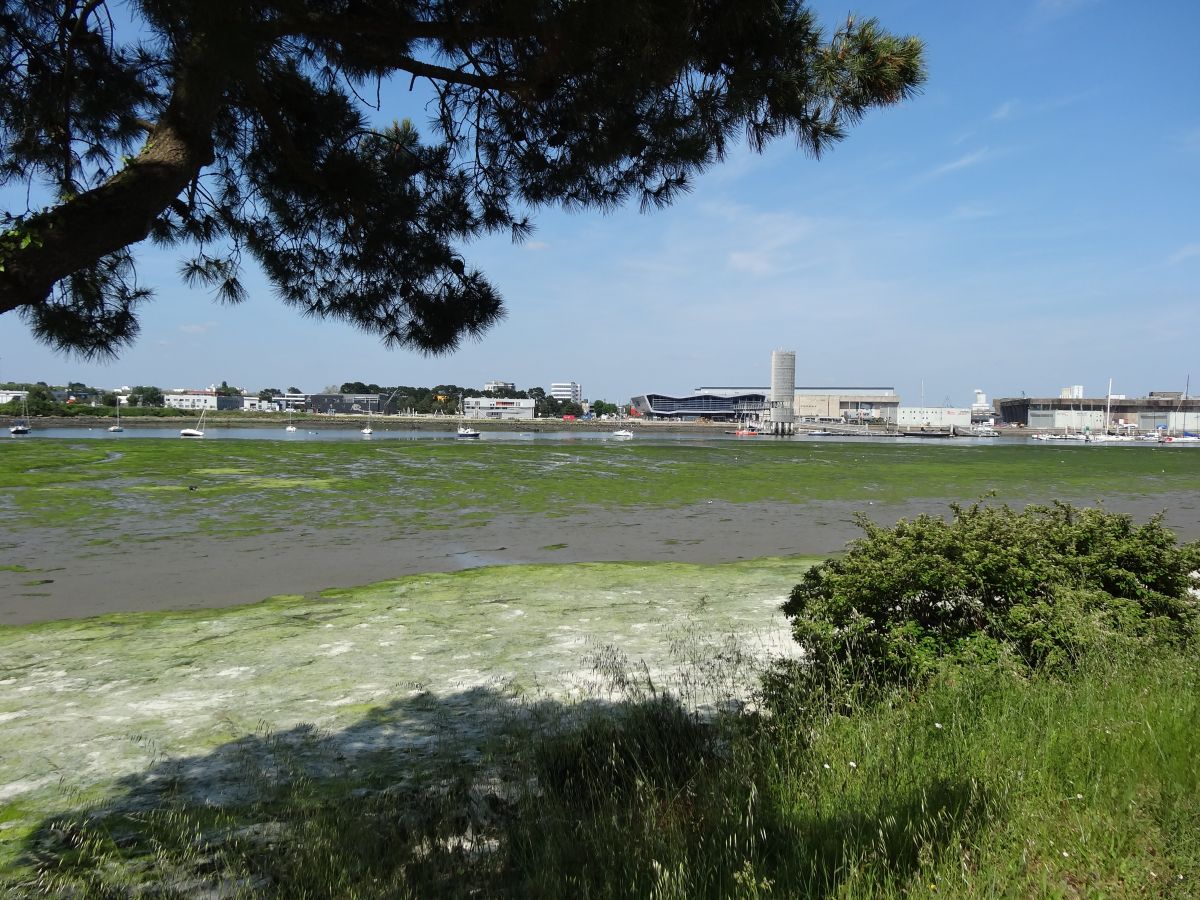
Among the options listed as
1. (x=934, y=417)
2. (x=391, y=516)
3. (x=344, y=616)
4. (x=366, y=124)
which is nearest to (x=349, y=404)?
(x=934, y=417)

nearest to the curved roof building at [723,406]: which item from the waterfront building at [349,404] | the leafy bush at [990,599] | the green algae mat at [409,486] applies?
the waterfront building at [349,404]

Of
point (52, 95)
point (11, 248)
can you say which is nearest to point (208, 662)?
point (52, 95)

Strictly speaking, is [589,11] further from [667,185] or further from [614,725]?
[614,725]

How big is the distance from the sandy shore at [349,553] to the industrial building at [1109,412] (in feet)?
467

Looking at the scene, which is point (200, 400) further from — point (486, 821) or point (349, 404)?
point (486, 821)

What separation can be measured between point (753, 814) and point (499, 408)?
161750 mm

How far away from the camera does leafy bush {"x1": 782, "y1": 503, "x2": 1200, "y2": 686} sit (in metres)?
4.21

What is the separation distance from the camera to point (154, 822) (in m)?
3.66

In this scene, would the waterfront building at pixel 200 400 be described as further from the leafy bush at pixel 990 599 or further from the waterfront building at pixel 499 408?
the leafy bush at pixel 990 599

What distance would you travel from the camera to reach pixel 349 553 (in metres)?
13.4

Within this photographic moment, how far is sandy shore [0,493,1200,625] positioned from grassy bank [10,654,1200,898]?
680cm

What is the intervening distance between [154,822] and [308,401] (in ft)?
601

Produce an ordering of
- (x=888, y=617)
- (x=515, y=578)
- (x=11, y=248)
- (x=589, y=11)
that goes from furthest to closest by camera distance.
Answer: (x=515, y=578), (x=888, y=617), (x=589, y=11), (x=11, y=248)

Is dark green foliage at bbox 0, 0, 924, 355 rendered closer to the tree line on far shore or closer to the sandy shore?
the sandy shore
